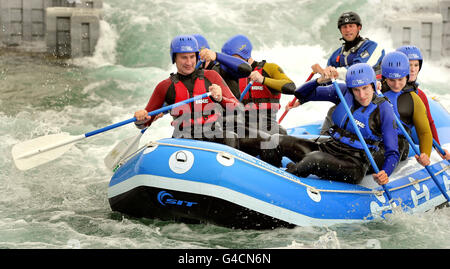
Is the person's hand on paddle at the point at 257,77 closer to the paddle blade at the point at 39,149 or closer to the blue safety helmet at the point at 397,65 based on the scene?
the blue safety helmet at the point at 397,65

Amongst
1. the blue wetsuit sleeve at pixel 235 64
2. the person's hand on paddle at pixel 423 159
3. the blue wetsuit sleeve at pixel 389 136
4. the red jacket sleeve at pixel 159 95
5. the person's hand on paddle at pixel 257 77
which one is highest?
the blue wetsuit sleeve at pixel 235 64

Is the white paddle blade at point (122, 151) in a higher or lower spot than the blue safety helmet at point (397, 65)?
lower

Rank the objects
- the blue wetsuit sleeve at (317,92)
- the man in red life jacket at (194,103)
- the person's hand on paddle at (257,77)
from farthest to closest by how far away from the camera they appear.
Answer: the person's hand on paddle at (257,77) < the blue wetsuit sleeve at (317,92) < the man in red life jacket at (194,103)

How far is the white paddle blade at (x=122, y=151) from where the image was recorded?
539 centimetres

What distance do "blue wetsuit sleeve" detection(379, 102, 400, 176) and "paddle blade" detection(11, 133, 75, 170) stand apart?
7.74 ft

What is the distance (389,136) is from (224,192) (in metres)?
1.30

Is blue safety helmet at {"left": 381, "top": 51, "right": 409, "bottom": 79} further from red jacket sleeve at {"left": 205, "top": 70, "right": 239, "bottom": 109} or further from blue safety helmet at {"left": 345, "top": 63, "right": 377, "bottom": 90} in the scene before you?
red jacket sleeve at {"left": 205, "top": 70, "right": 239, "bottom": 109}

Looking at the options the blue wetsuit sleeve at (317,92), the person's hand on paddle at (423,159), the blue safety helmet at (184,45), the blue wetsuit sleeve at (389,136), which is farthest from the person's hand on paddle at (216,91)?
the person's hand on paddle at (423,159)

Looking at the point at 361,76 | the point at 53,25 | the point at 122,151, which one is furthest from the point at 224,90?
the point at 53,25

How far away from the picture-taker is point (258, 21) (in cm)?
1523

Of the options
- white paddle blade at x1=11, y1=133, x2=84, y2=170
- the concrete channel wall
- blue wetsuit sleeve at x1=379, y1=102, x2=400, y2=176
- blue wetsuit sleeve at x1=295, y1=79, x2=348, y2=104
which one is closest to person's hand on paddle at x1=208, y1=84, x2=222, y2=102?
blue wetsuit sleeve at x1=295, y1=79, x2=348, y2=104

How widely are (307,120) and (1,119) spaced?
4.72m

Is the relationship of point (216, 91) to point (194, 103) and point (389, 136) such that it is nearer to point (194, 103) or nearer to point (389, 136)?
point (194, 103)

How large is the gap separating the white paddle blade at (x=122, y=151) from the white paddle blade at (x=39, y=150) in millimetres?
524
